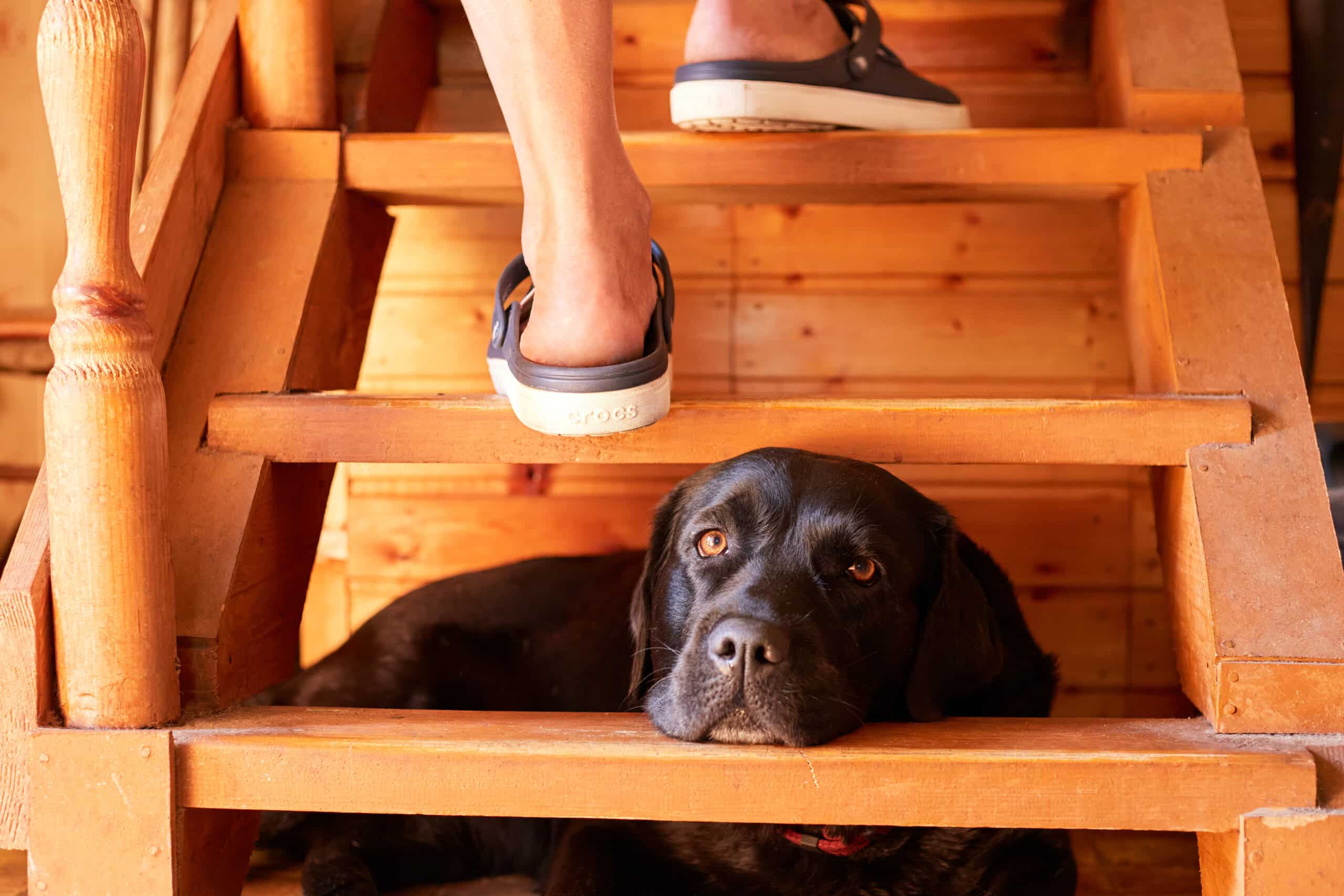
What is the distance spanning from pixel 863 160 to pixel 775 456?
58 cm

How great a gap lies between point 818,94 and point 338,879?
1.47 meters

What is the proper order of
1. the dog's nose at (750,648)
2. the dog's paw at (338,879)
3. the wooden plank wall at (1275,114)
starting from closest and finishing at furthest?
the dog's nose at (750,648), the dog's paw at (338,879), the wooden plank wall at (1275,114)

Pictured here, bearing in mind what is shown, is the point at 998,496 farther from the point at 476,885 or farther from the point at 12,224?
the point at 12,224

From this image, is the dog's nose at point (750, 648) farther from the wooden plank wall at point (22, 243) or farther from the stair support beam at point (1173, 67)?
A: the wooden plank wall at point (22, 243)

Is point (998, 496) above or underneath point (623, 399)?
underneath

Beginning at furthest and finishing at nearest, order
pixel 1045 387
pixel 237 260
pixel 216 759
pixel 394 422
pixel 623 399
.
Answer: pixel 1045 387 → pixel 237 260 → pixel 394 422 → pixel 623 399 → pixel 216 759

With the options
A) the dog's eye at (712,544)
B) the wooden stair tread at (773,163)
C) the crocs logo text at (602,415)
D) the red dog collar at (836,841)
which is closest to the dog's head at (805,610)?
the dog's eye at (712,544)

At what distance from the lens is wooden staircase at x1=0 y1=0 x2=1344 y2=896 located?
4.05ft

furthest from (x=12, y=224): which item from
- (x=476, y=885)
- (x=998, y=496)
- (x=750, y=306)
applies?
(x=998, y=496)

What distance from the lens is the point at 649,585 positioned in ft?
5.89

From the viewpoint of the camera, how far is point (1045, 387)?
2.63m

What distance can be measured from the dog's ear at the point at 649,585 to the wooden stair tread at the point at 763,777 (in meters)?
0.41

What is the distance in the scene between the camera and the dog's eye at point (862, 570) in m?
1.55

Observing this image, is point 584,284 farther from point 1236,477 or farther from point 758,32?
point 1236,477
